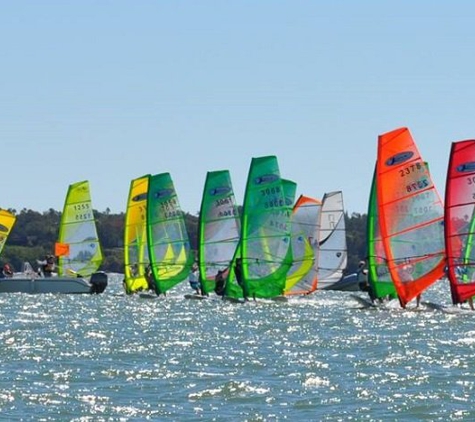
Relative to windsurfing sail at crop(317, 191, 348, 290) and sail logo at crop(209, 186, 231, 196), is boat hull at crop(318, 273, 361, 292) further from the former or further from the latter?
sail logo at crop(209, 186, 231, 196)

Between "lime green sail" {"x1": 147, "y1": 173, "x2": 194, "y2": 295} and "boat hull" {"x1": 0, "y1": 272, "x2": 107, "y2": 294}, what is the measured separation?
3453 mm

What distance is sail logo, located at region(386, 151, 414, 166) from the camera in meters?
41.8

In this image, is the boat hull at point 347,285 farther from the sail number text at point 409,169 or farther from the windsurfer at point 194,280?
the sail number text at point 409,169

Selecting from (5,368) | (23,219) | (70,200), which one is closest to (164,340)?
(5,368)

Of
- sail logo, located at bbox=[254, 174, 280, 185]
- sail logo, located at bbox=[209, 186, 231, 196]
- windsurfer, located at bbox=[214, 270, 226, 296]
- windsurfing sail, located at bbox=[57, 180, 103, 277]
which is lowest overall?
windsurfer, located at bbox=[214, 270, 226, 296]

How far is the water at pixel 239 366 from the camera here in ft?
69.3

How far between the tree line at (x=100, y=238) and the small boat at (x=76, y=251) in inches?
2876

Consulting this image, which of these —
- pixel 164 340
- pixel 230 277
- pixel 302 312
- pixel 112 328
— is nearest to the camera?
pixel 164 340

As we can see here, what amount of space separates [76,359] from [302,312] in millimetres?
16240

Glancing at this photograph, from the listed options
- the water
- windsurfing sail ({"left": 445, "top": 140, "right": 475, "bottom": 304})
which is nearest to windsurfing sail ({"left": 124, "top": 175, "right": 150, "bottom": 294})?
the water

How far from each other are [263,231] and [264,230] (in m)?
0.05

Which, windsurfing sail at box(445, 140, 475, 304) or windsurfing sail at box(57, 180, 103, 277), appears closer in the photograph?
windsurfing sail at box(445, 140, 475, 304)

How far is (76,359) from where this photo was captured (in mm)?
27391

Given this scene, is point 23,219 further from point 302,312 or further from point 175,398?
point 175,398
